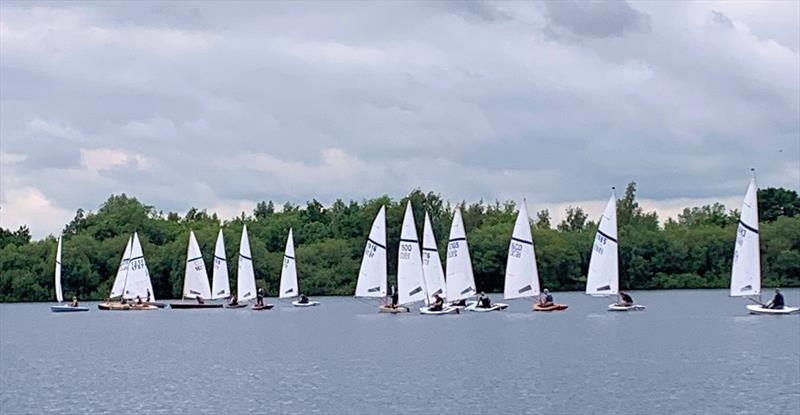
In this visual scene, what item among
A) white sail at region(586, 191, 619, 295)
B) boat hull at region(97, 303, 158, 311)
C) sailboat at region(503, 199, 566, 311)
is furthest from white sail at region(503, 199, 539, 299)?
boat hull at region(97, 303, 158, 311)

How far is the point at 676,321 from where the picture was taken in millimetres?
71625

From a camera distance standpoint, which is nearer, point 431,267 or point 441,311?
point 441,311

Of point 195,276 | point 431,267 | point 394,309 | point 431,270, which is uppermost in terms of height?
point 195,276

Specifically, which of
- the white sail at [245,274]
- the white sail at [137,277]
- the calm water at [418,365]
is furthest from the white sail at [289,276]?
the calm water at [418,365]

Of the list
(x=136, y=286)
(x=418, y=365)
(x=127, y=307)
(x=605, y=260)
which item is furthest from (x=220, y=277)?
(x=418, y=365)

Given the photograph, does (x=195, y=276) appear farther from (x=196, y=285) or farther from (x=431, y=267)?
(x=431, y=267)

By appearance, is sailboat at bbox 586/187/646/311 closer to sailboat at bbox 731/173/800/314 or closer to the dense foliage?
sailboat at bbox 731/173/800/314

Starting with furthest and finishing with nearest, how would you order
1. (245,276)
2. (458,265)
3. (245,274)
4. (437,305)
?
(245,276) < (245,274) < (458,265) < (437,305)

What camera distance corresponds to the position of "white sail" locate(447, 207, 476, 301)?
75.7 meters

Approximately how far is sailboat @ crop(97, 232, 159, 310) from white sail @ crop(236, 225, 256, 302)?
6.74 meters

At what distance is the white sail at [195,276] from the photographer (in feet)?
328

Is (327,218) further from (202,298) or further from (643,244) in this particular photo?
(202,298)

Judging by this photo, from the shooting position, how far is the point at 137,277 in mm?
101688

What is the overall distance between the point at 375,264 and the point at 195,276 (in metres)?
27.6
